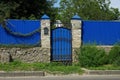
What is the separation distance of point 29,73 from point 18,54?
3848mm

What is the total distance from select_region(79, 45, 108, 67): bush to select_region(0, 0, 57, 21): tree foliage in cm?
536

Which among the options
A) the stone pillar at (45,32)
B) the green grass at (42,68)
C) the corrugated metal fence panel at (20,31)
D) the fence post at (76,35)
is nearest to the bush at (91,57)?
the fence post at (76,35)

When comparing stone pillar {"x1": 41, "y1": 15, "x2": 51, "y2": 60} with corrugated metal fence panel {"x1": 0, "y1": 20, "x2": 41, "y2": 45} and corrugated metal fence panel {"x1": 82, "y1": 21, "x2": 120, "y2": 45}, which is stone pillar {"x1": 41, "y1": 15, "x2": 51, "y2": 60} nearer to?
corrugated metal fence panel {"x1": 0, "y1": 20, "x2": 41, "y2": 45}

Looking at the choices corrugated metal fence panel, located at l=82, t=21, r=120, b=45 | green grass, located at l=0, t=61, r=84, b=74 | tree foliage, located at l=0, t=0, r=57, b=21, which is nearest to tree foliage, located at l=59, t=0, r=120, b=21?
tree foliage, located at l=0, t=0, r=57, b=21

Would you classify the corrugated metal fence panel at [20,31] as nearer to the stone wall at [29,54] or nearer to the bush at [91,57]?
the stone wall at [29,54]

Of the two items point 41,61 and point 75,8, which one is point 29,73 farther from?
→ point 75,8

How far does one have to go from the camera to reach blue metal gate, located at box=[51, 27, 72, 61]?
2045cm

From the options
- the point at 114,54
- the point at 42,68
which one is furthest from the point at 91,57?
the point at 42,68

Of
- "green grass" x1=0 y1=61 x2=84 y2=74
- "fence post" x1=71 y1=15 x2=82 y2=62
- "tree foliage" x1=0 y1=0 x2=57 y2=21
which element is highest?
"tree foliage" x1=0 y1=0 x2=57 y2=21

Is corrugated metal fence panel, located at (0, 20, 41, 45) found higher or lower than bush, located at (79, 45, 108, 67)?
higher

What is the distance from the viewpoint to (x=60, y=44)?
20.4 meters

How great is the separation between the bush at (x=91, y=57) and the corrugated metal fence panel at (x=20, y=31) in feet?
9.16

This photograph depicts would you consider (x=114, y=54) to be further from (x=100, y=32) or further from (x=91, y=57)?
(x=100, y=32)

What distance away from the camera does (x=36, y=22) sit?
2044 centimetres
